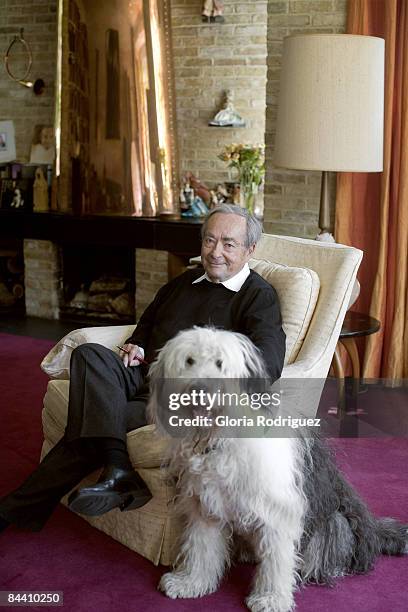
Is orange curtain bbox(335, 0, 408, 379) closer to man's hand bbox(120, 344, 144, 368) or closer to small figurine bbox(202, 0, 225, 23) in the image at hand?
small figurine bbox(202, 0, 225, 23)

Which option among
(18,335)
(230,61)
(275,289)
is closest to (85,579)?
(275,289)

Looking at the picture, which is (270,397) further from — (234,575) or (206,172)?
(206,172)

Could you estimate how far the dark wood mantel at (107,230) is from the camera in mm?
5148

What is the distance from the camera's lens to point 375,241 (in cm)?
408

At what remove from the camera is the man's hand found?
8.51 ft

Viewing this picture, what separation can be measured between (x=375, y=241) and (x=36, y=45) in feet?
10.9

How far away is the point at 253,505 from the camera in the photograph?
2.03m

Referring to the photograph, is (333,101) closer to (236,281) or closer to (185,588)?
(236,281)

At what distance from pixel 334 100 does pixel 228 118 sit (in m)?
2.10

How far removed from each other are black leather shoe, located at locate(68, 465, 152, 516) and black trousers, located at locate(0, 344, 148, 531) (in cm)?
11

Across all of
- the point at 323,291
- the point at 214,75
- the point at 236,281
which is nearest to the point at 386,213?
the point at 323,291

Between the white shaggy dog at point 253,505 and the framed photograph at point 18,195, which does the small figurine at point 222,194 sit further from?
the white shaggy dog at point 253,505

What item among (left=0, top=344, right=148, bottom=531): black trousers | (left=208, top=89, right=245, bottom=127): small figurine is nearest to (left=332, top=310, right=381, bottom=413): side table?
(left=0, top=344, right=148, bottom=531): black trousers

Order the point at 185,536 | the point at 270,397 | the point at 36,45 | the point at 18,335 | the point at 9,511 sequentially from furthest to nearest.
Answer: the point at 36,45 → the point at 18,335 → the point at 9,511 → the point at 185,536 → the point at 270,397
